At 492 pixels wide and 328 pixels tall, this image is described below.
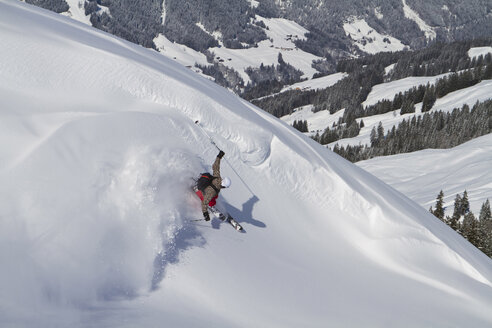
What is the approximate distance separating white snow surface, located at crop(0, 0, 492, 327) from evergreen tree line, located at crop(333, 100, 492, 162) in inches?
3189

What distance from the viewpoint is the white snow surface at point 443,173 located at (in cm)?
4891

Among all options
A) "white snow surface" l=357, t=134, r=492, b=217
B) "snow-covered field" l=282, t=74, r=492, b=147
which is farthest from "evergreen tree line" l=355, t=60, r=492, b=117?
"white snow surface" l=357, t=134, r=492, b=217

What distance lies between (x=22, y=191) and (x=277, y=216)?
6488 millimetres

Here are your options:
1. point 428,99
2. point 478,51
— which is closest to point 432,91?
point 428,99

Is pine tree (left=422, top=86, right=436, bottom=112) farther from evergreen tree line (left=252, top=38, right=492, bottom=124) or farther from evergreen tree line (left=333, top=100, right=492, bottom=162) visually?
evergreen tree line (left=252, top=38, right=492, bottom=124)

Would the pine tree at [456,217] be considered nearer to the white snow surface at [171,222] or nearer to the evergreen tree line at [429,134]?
the white snow surface at [171,222]

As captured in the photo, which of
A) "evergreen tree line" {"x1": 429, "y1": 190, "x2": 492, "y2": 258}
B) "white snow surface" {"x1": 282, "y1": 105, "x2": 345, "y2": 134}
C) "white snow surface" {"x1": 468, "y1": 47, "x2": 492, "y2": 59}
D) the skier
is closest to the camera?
the skier

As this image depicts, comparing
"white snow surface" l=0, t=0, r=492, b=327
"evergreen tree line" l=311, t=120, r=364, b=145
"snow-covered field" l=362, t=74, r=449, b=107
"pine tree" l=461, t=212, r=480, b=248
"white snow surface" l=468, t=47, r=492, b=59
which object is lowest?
"white snow surface" l=0, t=0, r=492, b=327

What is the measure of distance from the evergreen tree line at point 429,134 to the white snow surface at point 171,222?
8100cm

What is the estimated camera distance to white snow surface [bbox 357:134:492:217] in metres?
48.9

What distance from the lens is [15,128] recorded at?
25.8ft

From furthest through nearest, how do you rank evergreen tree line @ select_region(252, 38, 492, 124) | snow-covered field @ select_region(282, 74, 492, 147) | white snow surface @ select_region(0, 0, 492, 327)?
evergreen tree line @ select_region(252, 38, 492, 124) < snow-covered field @ select_region(282, 74, 492, 147) < white snow surface @ select_region(0, 0, 492, 327)

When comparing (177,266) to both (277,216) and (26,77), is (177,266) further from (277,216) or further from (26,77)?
(26,77)

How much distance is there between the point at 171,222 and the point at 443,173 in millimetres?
62527
